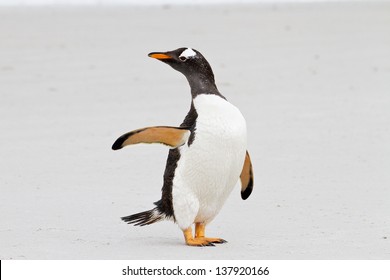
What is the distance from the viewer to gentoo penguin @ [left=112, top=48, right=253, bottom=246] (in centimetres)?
445

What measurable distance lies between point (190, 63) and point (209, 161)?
0.45m

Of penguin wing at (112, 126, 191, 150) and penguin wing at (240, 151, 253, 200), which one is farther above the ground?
penguin wing at (112, 126, 191, 150)

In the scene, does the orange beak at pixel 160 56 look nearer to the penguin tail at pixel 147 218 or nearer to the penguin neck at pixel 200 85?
the penguin neck at pixel 200 85

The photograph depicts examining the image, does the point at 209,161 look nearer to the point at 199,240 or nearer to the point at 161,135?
the point at 161,135

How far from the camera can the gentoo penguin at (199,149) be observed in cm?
445

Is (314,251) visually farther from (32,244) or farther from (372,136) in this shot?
(372,136)

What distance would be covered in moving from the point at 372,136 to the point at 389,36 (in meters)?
6.28

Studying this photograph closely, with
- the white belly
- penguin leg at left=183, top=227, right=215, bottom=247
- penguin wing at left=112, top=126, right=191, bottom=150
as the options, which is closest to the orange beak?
the white belly

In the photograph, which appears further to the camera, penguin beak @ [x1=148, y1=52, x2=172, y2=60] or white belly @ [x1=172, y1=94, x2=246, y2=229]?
penguin beak @ [x1=148, y1=52, x2=172, y2=60]

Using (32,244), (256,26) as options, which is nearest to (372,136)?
(32,244)

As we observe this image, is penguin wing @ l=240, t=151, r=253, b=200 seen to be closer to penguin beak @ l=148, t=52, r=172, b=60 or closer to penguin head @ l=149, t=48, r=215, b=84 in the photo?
penguin head @ l=149, t=48, r=215, b=84

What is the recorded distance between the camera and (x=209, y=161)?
4.48m

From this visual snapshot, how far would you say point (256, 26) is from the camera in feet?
50.6

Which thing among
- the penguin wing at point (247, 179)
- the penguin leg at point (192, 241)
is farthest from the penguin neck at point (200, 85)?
the penguin leg at point (192, 241)
